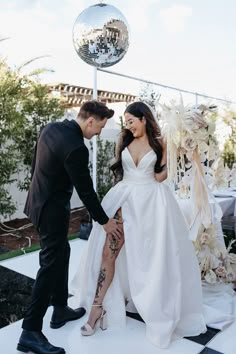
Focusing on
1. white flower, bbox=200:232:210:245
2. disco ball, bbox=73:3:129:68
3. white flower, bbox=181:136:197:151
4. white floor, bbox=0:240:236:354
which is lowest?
white floor, bbox=0:240:236:354

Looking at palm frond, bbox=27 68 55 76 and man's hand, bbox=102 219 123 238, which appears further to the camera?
palm frond, bbox=27 68 55 76

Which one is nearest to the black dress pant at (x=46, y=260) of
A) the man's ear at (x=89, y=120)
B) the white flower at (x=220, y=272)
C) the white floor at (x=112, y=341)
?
the white floor at (x=112, y=341)

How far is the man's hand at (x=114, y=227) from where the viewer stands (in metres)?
1.87

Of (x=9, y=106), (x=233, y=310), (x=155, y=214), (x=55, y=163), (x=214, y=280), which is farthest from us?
(x=9, y=106)

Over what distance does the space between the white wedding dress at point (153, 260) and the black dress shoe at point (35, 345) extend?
0.44 meters

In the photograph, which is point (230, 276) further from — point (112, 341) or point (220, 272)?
point (112, 341)

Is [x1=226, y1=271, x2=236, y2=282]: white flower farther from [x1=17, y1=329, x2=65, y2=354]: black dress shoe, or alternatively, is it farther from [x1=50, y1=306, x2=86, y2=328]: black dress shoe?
[x1=17, y1=329, x2=65, y2=354]: black dress shoe

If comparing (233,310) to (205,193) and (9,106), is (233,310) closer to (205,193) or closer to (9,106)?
(205,193)

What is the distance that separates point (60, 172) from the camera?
173 cm

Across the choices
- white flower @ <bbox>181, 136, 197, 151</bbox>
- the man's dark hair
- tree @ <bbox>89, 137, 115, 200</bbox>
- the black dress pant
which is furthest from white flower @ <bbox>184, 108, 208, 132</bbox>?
tree @ <bbox>89, 137, 115, 200</bbox>

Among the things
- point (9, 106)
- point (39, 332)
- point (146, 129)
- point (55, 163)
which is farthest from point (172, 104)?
point (9, 106)

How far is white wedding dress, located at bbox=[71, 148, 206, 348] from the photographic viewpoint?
1945mm

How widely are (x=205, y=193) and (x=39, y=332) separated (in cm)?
138

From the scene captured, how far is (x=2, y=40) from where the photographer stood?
399 cm
